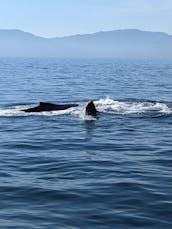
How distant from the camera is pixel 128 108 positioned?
2731 centimetres

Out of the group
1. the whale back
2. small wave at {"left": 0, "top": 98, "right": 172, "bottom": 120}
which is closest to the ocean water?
small wave at {"left": 0, "top": 98, "right": 172, "bottom": 120}

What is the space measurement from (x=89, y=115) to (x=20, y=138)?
16.7ft

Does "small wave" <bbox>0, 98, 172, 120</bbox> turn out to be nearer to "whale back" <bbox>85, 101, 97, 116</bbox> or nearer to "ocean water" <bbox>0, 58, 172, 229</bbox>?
"ocean water" <bbox>0, 58, 172, 229</bbox>

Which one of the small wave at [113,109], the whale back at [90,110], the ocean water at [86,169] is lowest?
the ocean water at [86,169]

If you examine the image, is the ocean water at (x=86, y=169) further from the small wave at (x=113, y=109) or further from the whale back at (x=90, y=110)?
the whale back at (x=90, y=110)

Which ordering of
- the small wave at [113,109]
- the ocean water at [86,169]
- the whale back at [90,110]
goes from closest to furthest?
1. the ocean water at [86,169]
2. the whale back at [90,110]
3. the small wave at [113,109]

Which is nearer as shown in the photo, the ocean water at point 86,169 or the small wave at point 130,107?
the ocean water at point 86,169

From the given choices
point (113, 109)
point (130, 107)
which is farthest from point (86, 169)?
point (130, 107)

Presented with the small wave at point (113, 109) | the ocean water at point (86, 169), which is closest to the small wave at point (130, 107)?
the small wave at point (113, 109)

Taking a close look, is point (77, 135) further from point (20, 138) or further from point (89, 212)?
point (89, 212)

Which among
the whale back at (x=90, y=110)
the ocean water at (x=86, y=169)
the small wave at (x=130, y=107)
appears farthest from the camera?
the small wave at (x=130, y=107)

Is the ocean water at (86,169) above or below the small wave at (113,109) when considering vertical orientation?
below

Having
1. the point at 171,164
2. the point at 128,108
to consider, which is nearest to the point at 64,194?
the point at 171,164

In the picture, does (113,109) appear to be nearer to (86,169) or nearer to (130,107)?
(130,107)
